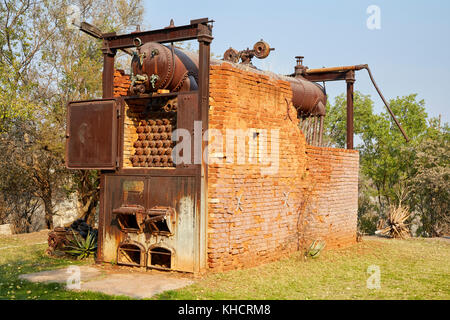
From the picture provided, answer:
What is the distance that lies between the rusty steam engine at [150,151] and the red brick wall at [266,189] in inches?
12.8

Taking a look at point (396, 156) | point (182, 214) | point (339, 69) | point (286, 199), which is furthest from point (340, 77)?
point (396, 156)

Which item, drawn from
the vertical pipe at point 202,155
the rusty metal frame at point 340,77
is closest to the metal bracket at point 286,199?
the vertical pipe at point 202,155

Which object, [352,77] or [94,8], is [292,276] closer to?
[352,77]

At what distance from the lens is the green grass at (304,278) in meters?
7.33

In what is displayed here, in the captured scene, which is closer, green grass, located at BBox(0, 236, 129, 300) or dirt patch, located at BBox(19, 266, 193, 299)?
green grass, located at BBox(0, 236, 129, 300)

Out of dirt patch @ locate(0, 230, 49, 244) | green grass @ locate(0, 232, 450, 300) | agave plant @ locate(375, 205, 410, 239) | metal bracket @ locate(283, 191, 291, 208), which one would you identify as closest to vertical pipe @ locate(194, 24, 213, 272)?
green grass @ locate(0, 232, 450, 300)

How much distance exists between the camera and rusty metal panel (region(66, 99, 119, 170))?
31.0 feet

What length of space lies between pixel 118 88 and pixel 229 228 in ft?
12.1

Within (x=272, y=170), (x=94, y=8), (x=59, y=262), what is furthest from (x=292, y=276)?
(x=94, y=8)

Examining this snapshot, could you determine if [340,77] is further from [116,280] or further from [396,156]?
[396,156]

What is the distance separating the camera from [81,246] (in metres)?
10.4

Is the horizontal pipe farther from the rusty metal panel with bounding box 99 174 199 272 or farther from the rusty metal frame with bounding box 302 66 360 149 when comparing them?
the rusty metal panel with bounding box 99 174 199 272

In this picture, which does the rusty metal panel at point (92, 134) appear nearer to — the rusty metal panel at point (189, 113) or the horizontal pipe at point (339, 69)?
the rusty metal panel at point (189, 113)

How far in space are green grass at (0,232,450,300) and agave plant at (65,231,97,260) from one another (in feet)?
1.13
